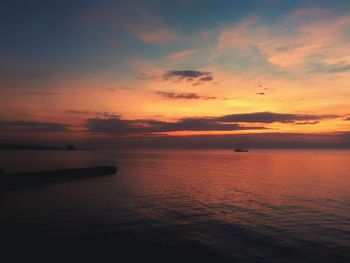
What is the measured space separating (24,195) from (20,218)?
51.4 ft

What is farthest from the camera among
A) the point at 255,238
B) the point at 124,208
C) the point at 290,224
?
the point at 124,208

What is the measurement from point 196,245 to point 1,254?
1223 cm

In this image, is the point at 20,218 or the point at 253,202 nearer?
the point at 20,218

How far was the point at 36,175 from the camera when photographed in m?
61.9

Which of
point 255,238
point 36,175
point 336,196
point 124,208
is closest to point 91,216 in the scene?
point 124,208

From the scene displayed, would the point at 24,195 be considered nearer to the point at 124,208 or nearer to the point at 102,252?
the point at 124,208

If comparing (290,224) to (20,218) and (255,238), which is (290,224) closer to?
(255,238)

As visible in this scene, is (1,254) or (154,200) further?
(154,200)

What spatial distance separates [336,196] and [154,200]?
2498cm

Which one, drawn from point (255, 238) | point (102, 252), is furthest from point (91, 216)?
point (255, 238)

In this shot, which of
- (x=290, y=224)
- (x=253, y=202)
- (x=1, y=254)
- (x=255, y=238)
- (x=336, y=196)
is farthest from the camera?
(x=336, y=196)

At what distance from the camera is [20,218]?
93.1 ft

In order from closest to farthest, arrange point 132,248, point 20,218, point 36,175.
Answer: point 132,248 → point 20,218 → point 36,175

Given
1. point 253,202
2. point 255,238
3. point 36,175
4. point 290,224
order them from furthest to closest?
point 36,175
point 253,202
point 290,224
point 255,238
